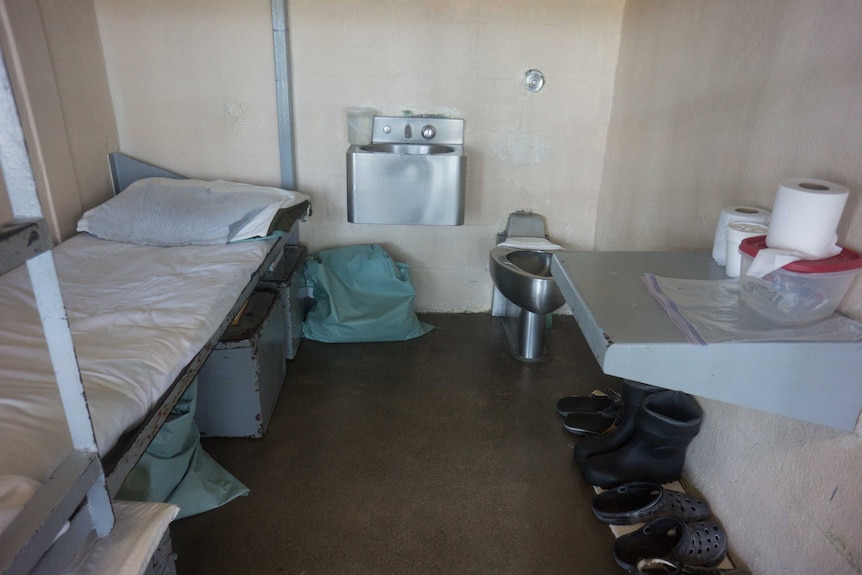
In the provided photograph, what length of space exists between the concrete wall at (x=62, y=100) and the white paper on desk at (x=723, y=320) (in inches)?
84.9

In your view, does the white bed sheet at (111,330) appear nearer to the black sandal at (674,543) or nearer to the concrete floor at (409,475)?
the concrete floor at (409,475)

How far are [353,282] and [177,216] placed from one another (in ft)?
3.01

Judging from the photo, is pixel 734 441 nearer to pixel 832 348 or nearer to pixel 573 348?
pixel 832 348

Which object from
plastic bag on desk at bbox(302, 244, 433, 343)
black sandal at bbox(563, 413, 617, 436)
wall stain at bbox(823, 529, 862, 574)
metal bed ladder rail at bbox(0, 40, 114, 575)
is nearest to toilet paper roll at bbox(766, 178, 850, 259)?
wall stain at bbox(823, 529, 862, 574)

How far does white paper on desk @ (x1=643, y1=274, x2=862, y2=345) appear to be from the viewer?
1.07m

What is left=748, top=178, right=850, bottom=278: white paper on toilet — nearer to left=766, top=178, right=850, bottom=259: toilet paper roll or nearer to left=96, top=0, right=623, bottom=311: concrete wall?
left=766, top=178, right=850, bottom=259: toilet paper roll

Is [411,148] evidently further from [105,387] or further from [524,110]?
[105,387]

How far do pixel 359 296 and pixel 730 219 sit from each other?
6.05 feet

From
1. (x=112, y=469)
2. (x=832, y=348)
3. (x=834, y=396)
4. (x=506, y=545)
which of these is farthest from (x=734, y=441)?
(x=112, y=469)

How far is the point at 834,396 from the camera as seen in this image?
1.11 m

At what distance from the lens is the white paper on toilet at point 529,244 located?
270 centimetres

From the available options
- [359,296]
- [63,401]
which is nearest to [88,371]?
[63,401]

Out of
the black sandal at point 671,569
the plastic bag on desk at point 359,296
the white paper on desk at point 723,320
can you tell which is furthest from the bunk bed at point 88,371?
the black sandal at point 671,569

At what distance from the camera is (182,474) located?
172cm
